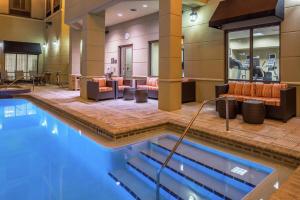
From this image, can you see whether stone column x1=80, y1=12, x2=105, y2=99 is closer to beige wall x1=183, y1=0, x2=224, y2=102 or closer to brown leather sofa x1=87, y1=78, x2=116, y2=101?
brown leather sofa x1=87, y1=78, x2=116, y2=101

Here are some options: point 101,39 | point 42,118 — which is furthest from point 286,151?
point 101,39

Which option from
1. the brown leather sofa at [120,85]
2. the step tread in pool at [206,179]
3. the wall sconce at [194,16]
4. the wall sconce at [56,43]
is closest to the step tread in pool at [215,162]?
the step tread in pool at [206,179]

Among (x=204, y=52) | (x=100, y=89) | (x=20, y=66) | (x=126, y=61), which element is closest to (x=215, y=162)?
(x=204, y=52)

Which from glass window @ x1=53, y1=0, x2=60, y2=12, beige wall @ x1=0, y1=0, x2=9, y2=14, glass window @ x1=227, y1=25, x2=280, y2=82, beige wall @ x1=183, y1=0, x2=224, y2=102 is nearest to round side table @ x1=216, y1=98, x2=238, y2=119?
glass window @ x1=227, y1=25, x2=280, y2=82

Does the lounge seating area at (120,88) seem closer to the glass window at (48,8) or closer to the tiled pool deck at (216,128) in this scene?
the tiled pool deck at (216,128)

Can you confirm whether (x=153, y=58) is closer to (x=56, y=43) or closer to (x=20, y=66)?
(x=56, y=43)

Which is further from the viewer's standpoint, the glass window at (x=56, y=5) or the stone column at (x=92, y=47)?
the glass window at (x=56, y=5)

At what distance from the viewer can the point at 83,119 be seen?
5.97m

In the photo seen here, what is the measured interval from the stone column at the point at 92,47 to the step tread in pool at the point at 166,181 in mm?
6328

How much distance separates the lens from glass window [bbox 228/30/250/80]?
23.4 ft

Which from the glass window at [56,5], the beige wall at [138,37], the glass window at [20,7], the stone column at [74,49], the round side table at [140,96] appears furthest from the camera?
the glass window at [20,7]

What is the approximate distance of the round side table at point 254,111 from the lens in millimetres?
5152

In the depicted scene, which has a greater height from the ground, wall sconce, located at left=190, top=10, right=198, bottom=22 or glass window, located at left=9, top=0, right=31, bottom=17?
glass window, located at left=9, top=0, right=31, bottom=17

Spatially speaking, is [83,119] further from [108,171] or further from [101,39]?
[101,39]
